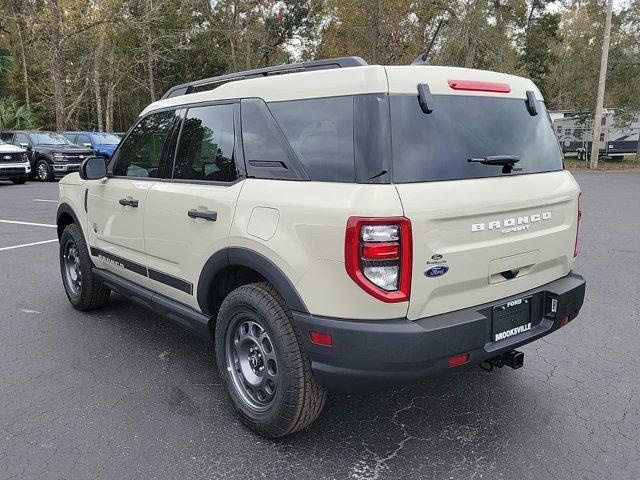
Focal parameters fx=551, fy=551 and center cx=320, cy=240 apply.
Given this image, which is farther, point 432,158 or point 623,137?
point 623,137

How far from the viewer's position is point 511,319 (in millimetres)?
2854

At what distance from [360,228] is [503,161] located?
39.0 inches

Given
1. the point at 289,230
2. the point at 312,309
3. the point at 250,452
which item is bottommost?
the point at 250,452

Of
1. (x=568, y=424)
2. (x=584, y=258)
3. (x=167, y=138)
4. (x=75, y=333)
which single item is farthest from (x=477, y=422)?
(x=584, y=258)

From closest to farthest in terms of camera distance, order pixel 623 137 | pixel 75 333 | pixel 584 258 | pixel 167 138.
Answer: pixel 167 138 → pixel 75 333 → pixel 584 258 → pixel 623 137

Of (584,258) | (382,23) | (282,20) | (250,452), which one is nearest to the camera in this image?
(250,452)

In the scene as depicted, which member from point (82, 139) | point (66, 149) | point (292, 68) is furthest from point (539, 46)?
point (292, 68)

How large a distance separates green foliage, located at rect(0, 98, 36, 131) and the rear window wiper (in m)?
29.6

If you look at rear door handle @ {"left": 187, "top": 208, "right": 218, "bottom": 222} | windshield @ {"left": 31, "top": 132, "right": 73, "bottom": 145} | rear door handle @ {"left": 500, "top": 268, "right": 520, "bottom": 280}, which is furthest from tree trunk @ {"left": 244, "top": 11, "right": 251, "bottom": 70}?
rear door handle @ {"left": 500, "top": 268, "right": 520, "bottom": 280}

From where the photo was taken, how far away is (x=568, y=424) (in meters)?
3.12

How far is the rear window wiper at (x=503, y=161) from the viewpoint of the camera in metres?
2.82

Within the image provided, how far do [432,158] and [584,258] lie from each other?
5.37 meters

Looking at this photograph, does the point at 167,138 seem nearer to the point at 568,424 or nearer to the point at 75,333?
the point at 75,333

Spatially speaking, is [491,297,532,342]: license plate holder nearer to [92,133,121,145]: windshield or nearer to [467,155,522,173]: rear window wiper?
[467,155,522,173]: rear window wiper
